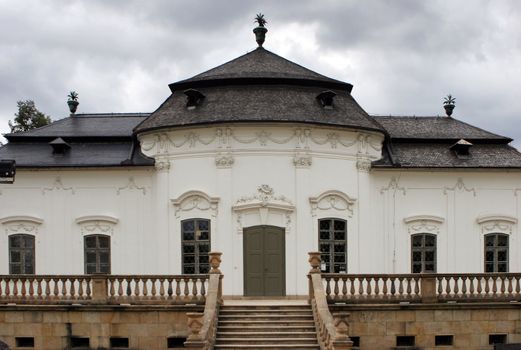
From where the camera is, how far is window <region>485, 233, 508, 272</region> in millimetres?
25891

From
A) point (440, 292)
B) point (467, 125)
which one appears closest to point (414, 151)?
point (467, 125)

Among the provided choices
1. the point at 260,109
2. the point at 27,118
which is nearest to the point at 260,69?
the point at 260,109

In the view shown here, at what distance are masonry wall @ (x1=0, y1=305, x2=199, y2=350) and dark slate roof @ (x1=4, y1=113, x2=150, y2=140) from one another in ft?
28.8

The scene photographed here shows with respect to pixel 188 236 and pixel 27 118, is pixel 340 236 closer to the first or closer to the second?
pixel 188 236

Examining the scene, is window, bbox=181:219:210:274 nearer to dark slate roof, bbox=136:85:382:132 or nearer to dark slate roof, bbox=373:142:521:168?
dark slate roof, bbox=136:85:382:132

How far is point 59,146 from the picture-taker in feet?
86.5

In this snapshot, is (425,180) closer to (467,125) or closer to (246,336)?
(467,125)

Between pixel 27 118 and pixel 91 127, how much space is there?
76.4ft

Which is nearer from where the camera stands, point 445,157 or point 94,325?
point 94,325

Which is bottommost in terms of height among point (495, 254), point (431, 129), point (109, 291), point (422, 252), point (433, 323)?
point (433, 323)

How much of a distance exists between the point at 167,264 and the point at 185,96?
589 cm

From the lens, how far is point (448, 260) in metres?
25.7

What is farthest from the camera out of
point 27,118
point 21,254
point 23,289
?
point 27,118

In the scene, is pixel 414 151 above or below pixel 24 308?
above
